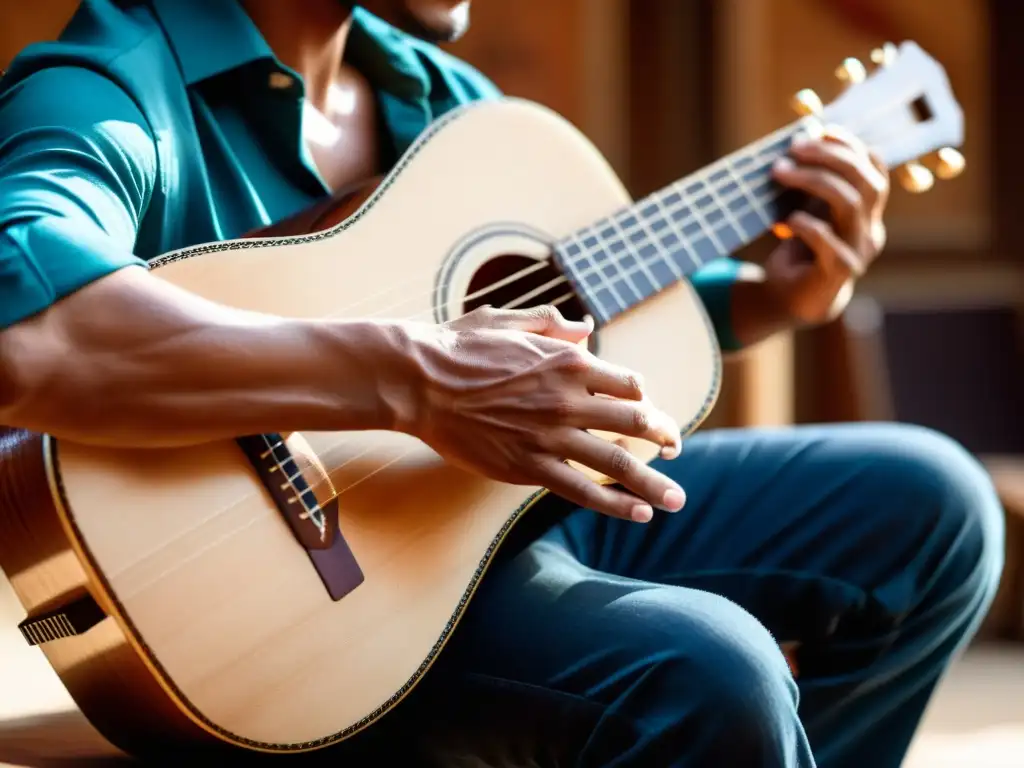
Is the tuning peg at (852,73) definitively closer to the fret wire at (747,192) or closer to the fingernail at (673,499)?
the fret wire at (747,192)

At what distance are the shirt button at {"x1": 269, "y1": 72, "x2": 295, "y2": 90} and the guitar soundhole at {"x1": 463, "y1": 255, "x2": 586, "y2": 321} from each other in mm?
268

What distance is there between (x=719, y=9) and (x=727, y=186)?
1.81 m

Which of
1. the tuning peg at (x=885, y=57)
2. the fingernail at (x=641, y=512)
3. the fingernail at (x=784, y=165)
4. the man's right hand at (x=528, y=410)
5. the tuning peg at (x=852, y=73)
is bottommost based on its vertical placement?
the fingernail at (x=641, y=512)

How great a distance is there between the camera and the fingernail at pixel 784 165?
4.16 feet

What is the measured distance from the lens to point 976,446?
9.15 feet

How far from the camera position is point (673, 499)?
2.91 feet

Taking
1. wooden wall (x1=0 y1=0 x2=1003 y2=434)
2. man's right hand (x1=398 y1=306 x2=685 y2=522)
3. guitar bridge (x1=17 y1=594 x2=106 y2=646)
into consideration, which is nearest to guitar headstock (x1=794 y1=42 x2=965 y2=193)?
man's right hand (x1=398 y1=306 x2=685 y2=522)

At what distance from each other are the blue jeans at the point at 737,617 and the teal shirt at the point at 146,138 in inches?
16.6

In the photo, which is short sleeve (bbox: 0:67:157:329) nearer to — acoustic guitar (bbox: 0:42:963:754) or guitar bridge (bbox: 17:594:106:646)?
acoustic guitar (bbox: 0:42:963:754)

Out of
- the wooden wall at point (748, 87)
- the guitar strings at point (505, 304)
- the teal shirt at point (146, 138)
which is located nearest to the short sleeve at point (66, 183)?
the teal shirt at point (146, 138)

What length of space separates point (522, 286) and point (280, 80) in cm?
32

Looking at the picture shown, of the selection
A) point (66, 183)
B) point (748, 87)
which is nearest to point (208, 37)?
point (66, 183)

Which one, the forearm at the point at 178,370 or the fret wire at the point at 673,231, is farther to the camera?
the fret wire at the point at 673,231

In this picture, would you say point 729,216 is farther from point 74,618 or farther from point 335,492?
point 74,618
